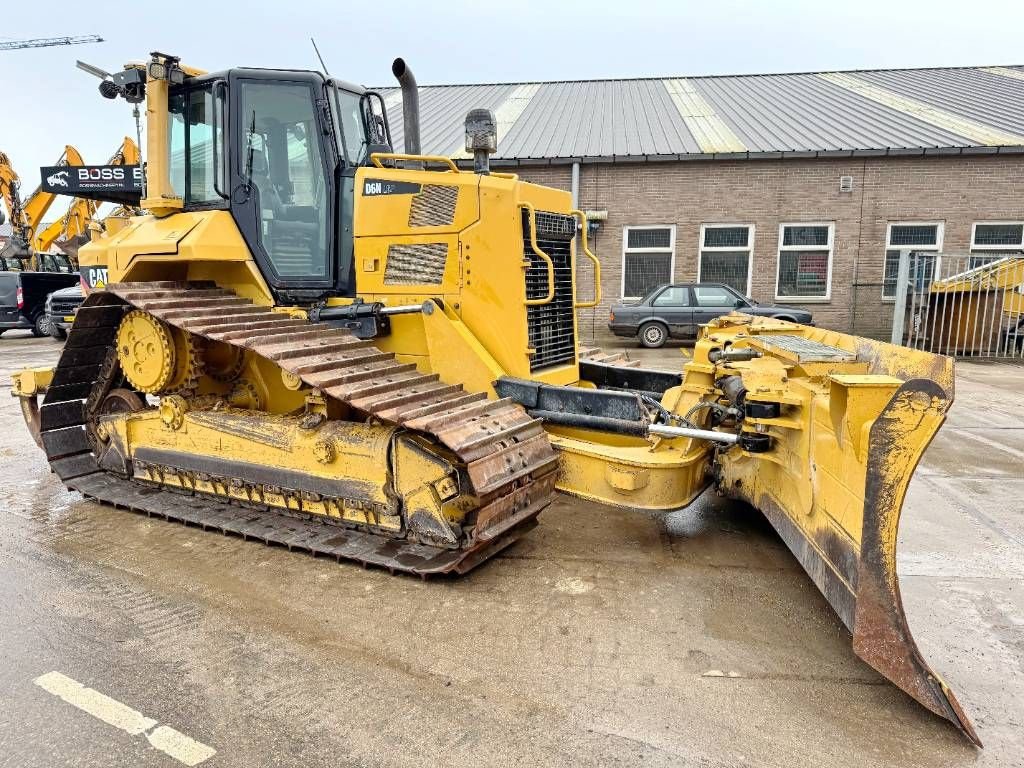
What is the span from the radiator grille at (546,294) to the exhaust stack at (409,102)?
1334mm

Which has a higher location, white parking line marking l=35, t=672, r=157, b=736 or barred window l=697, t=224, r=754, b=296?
barred window l=697, t=224, r=754, b=296

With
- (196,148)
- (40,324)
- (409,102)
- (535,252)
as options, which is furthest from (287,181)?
(40,324)

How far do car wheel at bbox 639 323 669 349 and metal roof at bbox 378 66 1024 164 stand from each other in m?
4.14

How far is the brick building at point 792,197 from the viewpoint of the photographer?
615 inches

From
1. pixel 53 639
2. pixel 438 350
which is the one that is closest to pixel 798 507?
pixel 438 350

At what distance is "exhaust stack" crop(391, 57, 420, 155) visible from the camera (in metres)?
4.77

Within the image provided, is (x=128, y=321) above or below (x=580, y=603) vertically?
above

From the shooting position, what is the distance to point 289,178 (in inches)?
191

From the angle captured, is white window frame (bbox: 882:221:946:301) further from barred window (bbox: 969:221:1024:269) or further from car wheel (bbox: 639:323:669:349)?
car wheel (bbox: 639:323:669:349)

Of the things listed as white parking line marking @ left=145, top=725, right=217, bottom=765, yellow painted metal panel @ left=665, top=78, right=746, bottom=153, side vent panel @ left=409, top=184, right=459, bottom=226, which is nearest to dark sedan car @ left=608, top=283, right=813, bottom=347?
yellow painted metal panel @ left=665, top=78, right=746, bottom=153

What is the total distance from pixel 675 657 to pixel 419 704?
45.0 inches

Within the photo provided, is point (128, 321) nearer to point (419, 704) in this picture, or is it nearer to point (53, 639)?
point (53, 639)

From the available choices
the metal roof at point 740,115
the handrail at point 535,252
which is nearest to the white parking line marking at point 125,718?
the handrail at point 535,252

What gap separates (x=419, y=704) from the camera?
9.16 ft
